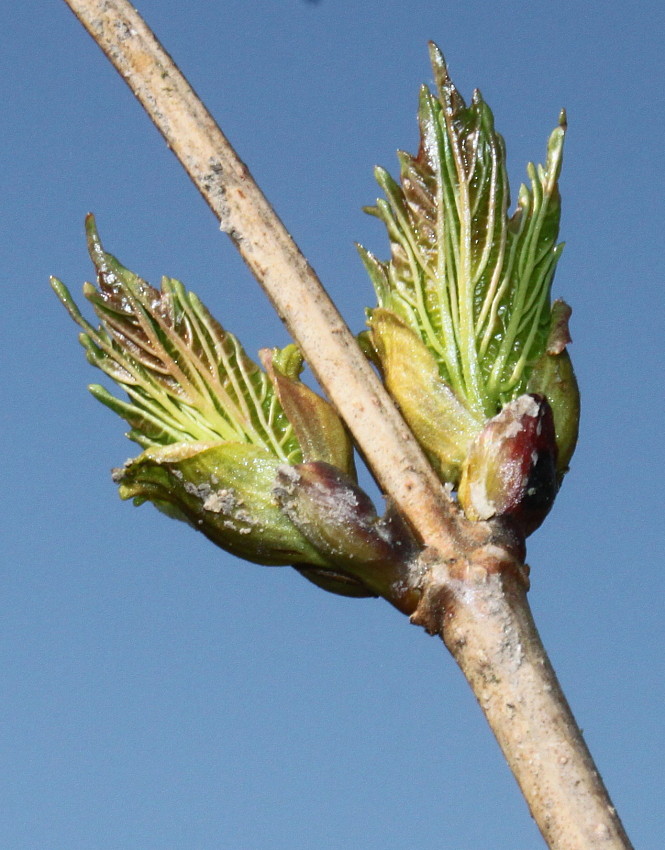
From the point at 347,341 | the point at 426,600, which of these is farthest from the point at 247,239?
the point at 426,600

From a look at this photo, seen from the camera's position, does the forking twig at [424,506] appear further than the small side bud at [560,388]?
No

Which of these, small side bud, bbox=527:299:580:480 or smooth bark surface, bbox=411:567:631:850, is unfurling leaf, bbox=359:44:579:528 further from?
smooth bark surface, bbox=411:567:631:850

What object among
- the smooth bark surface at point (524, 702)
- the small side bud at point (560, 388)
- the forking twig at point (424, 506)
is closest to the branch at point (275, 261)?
the forking twig at point (424, 506)

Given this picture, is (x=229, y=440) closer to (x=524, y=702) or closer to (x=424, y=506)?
(x=424, y=506)

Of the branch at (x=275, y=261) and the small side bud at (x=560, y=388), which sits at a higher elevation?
the branch at (x=275, y=261)

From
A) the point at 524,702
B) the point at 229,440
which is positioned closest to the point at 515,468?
the point at 524,702

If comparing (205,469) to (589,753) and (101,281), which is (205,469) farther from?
(589,753)

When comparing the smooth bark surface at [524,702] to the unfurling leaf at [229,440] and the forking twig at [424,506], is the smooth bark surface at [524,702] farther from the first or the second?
the unfurling leaf at [229,440]
